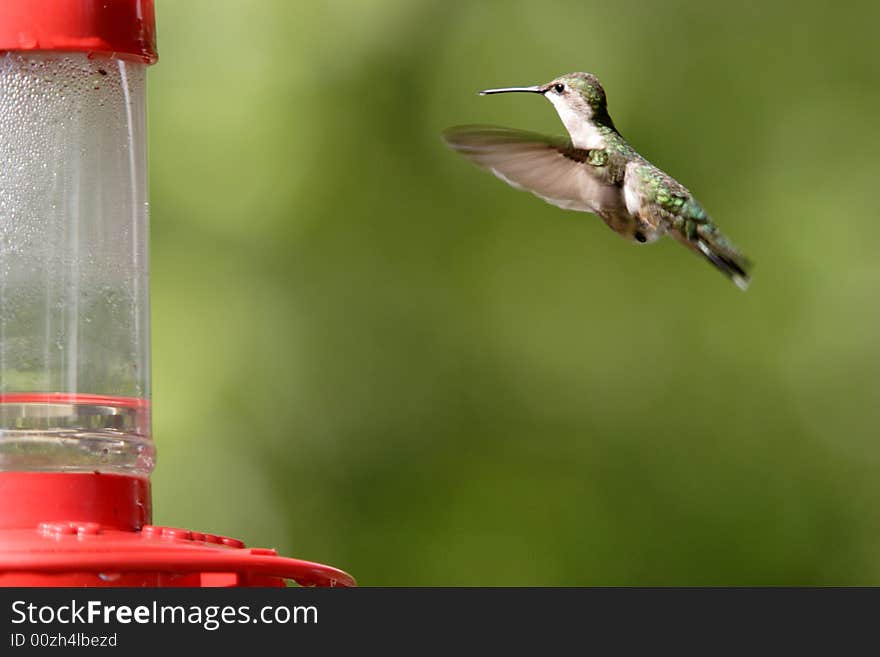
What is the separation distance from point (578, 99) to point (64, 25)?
181 centimetres

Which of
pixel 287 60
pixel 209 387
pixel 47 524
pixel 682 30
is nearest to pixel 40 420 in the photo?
pixel 47 524

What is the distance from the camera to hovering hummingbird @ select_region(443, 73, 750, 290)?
12.5ft

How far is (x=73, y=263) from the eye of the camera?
3051 millimetres

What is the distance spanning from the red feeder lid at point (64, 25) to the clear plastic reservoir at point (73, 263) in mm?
137

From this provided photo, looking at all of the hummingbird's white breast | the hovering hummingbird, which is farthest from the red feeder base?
the hummingbird's white breast

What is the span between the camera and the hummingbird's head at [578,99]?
13.6 ft

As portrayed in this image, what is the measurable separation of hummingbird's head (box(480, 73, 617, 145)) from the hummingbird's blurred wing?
0.13 metres

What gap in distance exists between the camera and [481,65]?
6.69 metres

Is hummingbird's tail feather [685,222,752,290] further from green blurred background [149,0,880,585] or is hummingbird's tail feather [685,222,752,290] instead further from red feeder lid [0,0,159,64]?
green blurred background [149,0,880,585]

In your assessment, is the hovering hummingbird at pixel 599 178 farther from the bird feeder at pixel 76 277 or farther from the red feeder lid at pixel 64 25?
the red feeder lid at pixel 64 25

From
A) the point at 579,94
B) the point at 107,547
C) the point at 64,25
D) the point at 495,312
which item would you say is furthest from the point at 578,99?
the point at 495,312

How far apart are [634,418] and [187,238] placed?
2.04m
